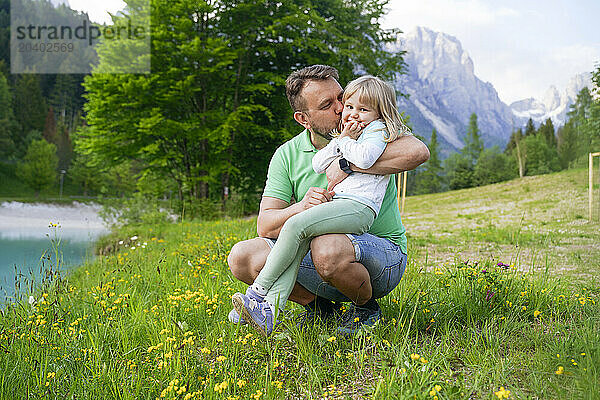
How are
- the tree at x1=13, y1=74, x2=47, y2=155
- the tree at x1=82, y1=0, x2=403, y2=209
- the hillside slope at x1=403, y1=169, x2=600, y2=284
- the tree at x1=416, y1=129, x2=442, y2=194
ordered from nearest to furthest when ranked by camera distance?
the hillside slope at x1=403, y1=169, x2=600, y2=284, the tree at x1=82, y1=0, x2=403, y2=209, the tree at x1=13, y1=74, x2=47, y2=155, the tree at x1=416, y1=129, x2=442, y2=194

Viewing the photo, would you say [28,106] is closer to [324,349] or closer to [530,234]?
[530,234]

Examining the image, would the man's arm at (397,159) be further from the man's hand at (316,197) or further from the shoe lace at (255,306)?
the shoe lace at (255,306)

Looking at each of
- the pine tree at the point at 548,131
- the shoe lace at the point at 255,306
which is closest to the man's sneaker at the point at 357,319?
the shoe lace at the point at 255,306

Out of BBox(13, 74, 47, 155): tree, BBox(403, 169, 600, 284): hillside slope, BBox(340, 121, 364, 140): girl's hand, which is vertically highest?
BBox(13, 74, 47, 155): tree

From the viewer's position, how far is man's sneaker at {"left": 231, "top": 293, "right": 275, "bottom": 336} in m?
2.08

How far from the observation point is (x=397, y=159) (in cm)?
216

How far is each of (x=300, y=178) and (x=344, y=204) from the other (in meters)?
0.48

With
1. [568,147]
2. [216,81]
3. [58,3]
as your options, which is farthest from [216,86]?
[58,3]

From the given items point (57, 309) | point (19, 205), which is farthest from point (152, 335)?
point (19, 205)

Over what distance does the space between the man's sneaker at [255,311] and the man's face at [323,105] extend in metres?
0.97

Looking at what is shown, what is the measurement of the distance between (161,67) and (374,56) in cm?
727

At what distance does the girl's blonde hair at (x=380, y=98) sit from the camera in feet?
7.18

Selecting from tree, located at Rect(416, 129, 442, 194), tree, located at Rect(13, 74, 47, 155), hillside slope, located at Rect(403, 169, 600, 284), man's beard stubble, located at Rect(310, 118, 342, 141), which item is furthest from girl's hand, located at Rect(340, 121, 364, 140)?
tree, located at Rect(13, 74, 47, 155)

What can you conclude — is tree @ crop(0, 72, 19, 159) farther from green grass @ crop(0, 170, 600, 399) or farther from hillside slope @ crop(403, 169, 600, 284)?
green grass @ crop(0, 170, 600, 399)
